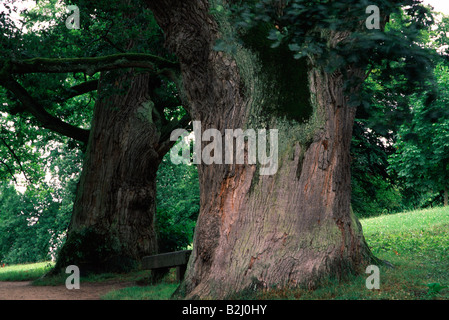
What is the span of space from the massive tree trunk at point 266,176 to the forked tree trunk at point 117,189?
552cm

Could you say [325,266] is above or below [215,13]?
below

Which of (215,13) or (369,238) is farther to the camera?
(369,238)

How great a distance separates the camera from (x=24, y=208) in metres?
46.7

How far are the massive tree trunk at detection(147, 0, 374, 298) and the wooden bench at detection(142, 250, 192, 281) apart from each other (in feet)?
3.94

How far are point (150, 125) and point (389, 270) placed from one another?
7.95 meters

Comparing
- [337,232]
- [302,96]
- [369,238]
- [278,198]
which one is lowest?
[369,238]

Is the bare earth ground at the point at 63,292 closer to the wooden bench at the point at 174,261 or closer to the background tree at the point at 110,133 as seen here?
the wooden bench at the point at 174,261

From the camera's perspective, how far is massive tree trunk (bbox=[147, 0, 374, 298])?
626 cm

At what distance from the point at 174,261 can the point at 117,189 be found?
15.3 feet

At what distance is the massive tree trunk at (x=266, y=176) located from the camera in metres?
6.26

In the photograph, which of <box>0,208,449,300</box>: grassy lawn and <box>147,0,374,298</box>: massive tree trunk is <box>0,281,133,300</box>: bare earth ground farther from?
<box>147,0,374,298</box>: massive tree trunk

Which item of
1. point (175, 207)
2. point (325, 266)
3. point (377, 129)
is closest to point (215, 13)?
point (377, 129)

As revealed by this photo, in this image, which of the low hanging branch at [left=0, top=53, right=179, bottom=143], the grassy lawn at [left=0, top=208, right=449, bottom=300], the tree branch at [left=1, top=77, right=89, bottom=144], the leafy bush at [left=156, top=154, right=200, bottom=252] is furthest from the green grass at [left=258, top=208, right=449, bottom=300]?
the leafy bush at [left=156, top=154, right=200, bottom=252]
